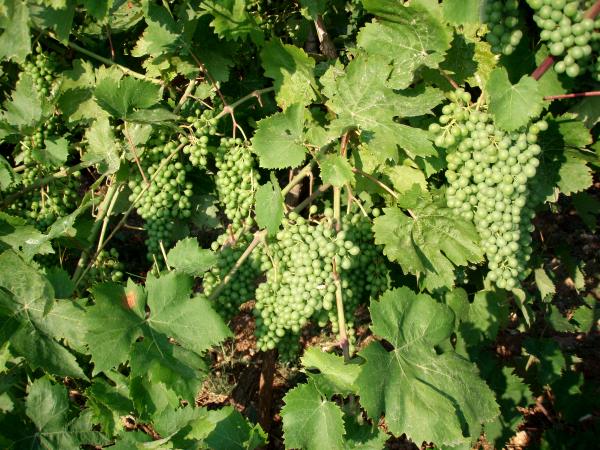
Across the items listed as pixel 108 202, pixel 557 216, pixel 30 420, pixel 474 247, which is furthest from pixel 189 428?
pixel 557 216

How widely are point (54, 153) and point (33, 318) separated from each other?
84cm

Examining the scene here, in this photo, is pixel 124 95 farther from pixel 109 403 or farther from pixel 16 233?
pixel 109 403

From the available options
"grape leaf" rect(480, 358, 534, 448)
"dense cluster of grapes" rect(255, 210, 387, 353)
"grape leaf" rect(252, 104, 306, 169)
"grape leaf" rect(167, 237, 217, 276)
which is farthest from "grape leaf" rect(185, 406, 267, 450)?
"grape leaf" rect(480, 358, 534, 448)

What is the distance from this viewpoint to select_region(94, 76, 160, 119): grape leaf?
7.47ft

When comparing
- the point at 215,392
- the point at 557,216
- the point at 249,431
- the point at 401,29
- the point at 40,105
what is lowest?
the point at 215,392

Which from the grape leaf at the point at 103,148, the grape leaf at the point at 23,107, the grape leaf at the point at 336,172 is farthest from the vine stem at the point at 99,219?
the grape leaf at the point at 336,172

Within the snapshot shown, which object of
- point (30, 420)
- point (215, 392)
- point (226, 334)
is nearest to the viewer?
point (226, 334)

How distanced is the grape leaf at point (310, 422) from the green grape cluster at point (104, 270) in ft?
4.28

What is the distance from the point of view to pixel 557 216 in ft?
19.3

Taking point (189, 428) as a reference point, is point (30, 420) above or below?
below

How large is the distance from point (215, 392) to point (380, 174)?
2.85 meters

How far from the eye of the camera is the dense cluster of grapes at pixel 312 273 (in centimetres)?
206

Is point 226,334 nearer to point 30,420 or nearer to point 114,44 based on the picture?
point 30,420

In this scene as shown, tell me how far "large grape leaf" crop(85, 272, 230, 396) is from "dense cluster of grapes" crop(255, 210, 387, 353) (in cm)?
32
